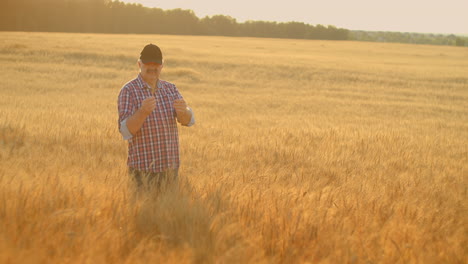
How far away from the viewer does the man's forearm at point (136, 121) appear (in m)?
2.93

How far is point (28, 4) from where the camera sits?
213 ft

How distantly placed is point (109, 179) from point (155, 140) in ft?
1.44

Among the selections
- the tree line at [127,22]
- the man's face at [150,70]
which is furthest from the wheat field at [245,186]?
the tree line at [127,22]

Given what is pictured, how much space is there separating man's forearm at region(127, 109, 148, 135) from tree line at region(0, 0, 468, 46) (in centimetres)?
6586

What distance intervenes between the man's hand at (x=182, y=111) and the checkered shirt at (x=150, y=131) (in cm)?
14

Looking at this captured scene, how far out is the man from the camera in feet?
10.3

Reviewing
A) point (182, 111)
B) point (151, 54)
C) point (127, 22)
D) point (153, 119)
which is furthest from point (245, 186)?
point (127, 22)

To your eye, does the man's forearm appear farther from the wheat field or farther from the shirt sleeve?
the wheat field

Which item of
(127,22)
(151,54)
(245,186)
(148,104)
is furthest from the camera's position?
(127,22)

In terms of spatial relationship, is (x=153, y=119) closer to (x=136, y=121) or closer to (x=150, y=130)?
(x=150, y=130)

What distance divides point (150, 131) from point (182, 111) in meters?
0.29

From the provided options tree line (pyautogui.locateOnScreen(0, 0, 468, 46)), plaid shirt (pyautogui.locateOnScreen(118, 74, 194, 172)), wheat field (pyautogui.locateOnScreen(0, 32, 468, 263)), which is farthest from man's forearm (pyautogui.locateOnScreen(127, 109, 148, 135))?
tree line (pyautogui.locateOnScreen(0, 0, 468, 46))

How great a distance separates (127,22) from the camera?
76.8 metres

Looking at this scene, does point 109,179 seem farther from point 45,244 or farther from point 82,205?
point 45,244
